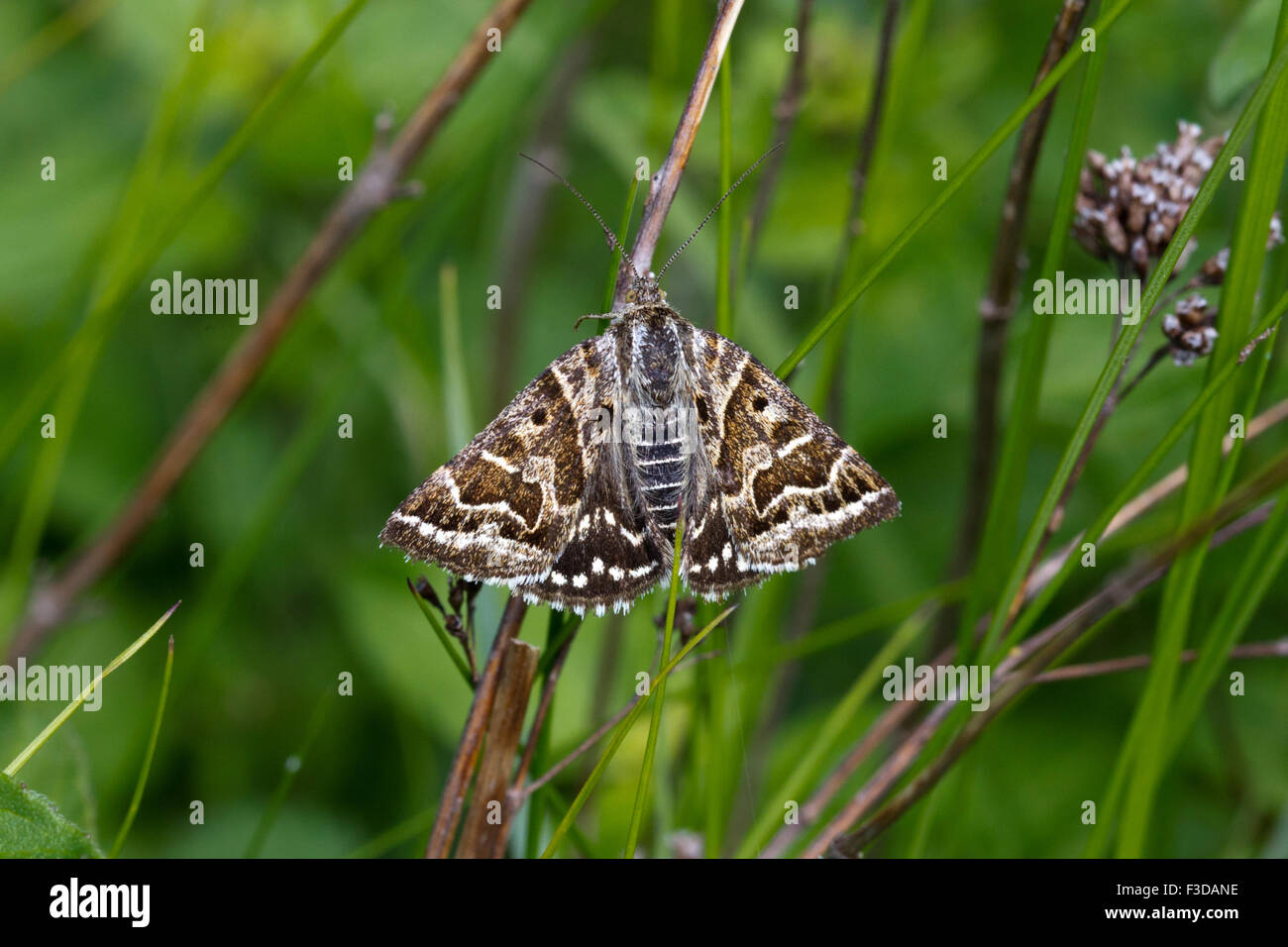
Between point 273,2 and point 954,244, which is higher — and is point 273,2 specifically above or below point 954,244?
above

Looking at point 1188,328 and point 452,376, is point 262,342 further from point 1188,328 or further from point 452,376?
point 1188,328

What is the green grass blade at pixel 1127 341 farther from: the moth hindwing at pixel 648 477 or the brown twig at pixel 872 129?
the brown twig at pixel 872 129

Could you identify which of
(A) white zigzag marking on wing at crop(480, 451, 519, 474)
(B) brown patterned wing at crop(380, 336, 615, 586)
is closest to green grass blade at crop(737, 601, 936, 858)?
(B) brown patterned wing at crop(380, 336, 615, 586)

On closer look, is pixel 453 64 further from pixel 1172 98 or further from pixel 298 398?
pixel 1172 98

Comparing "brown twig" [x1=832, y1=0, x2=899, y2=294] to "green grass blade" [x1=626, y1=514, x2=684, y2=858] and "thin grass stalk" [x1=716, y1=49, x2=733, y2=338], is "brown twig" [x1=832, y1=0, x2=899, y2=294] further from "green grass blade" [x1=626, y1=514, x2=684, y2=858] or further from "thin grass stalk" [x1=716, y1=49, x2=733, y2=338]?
"green grass blade" [x1=626, y1=514, x2=684, y2=858]

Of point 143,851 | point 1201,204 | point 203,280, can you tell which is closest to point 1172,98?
point 1201,204
